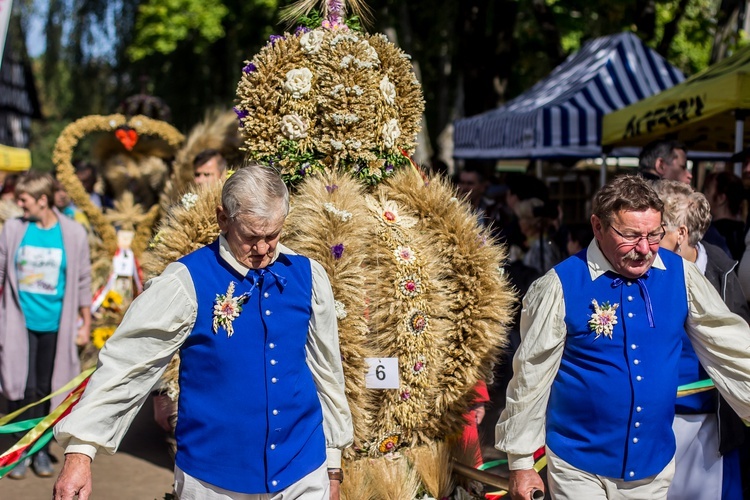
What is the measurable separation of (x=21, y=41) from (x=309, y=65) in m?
26.2

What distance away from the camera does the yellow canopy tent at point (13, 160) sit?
48.8ft

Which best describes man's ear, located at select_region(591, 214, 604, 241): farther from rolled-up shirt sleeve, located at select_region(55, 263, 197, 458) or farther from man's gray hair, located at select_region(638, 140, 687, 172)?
man's gray hair, located at select_region(638, 140, 687, 172)

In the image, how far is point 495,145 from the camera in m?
11.0

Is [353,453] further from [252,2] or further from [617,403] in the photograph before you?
[252,2]

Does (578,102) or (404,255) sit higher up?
(578,102)

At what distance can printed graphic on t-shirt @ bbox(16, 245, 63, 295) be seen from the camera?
573 cm

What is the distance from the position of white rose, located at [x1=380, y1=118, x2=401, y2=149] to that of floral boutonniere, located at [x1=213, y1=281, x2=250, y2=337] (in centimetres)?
142

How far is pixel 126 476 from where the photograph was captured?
18.6 feet

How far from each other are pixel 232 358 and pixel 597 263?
1293 mm

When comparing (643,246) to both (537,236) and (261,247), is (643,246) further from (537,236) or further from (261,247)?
(537,236)

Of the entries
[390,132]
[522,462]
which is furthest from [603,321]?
[390,132]

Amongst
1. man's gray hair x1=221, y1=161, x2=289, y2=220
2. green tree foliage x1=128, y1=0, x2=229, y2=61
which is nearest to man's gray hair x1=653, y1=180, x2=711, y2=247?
man's gray hair x1=221, y1=161, x2=289, y2=220

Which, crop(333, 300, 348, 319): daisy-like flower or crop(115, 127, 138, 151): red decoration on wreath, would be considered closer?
crop(333, 300, 348, 319): daisy-like flower

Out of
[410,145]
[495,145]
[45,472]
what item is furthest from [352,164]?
[495,145]
